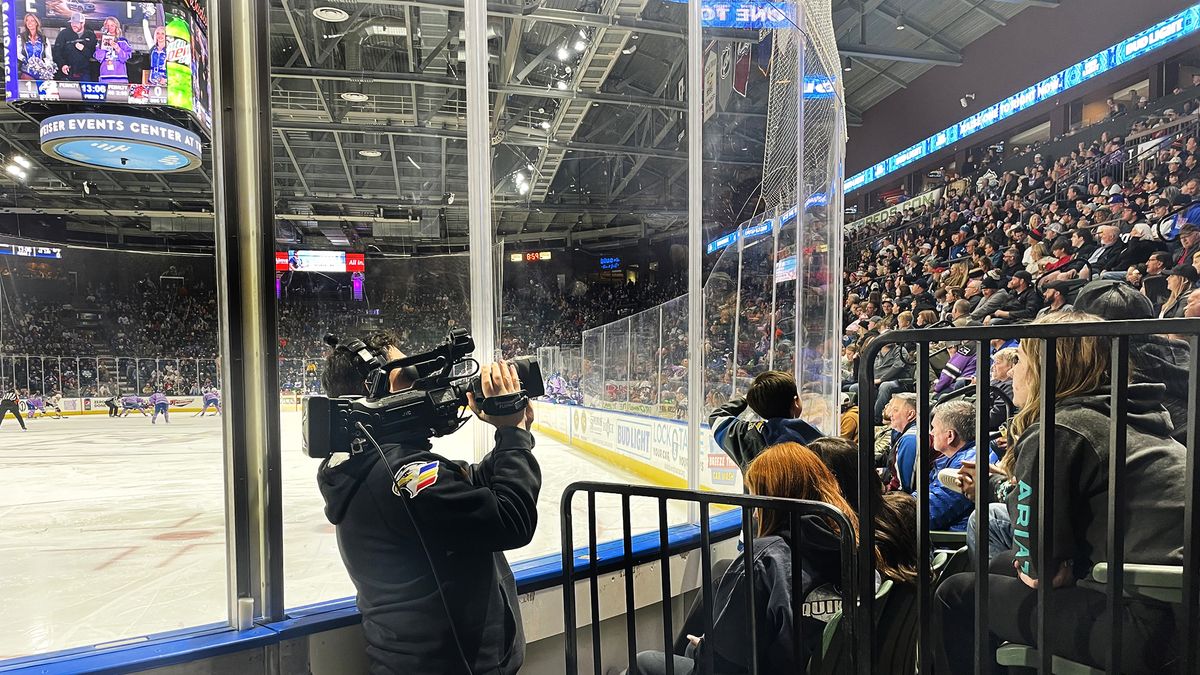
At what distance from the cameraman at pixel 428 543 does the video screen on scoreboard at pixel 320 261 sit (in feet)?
2.29

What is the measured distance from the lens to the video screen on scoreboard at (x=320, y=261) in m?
1.90

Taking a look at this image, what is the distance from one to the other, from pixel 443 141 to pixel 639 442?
8.78 ft

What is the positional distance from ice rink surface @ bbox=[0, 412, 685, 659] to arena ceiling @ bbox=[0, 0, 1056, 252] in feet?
2.67

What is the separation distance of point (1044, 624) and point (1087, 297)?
0.89 m

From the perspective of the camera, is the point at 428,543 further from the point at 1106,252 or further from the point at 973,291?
the point at 973,291

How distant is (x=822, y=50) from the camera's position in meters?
3.70

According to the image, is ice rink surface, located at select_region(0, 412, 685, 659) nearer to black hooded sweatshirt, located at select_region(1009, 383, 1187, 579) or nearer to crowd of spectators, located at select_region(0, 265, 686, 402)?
crowd of spectators, located at select_region(0, 265, 686, 402)

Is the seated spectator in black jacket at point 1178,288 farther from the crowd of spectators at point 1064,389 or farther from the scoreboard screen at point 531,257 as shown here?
the scoreboard screen at point 531,257

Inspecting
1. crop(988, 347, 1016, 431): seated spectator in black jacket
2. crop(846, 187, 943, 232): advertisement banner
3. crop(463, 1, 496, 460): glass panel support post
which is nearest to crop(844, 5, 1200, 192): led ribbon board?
crop(846, 187, 943, 232): advertisement banner

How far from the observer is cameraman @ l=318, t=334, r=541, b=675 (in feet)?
4.81

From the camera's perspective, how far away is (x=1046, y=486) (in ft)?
3.45

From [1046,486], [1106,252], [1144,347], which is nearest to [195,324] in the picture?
[1046,486]

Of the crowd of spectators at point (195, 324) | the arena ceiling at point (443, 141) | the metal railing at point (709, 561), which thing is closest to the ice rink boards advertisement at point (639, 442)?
the crowd of spectators at point (195, 324)

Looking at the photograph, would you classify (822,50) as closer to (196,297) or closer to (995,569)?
(995,569)
